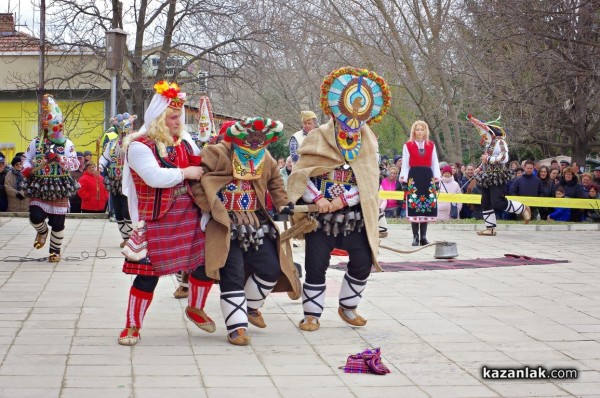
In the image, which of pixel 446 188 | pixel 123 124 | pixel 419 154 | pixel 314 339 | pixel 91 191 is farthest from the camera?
pixel 91 191

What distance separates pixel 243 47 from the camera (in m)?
24.1

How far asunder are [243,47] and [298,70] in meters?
5.18

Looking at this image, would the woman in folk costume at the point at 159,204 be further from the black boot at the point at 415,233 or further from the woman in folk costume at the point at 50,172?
the black boot at the point at 415,233

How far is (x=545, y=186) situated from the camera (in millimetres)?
20953

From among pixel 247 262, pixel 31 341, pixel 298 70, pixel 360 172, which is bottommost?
pixel 31 341

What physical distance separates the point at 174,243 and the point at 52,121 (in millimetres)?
5502

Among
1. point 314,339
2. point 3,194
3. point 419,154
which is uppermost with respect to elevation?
point 419,154

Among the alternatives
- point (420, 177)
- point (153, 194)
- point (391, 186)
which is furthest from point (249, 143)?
point (391, 186)

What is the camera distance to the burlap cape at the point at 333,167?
820cm

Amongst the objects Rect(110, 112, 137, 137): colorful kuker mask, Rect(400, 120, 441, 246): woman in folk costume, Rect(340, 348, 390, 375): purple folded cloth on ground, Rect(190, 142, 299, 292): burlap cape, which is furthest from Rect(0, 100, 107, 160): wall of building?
Rect(340, 348, 390, 375): purple folded cloth on ground

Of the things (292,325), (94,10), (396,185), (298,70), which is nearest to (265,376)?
(292,325)

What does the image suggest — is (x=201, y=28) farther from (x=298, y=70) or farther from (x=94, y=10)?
(x=298, y=70)

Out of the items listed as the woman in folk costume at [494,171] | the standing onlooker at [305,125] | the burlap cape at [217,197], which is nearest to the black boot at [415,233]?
the woman in folk costume at [494,171]

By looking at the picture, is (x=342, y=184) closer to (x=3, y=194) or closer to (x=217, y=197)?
(x=217, y=197)
